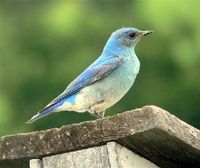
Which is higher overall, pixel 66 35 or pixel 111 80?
pixel 66 35

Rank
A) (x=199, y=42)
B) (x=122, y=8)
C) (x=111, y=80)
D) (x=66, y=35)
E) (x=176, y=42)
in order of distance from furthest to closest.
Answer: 1. (x=122, y=8)
2. (x=66, y=35)
3. (x=176, y=42)
4. (x=199, y=42)
5. (x=111, y=80)

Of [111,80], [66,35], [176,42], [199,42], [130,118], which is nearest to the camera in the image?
[130,118]

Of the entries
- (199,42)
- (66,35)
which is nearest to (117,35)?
(199,42)

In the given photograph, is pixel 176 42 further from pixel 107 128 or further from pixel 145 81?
pixel 107 128

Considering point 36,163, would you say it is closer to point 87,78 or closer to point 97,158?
point 97,158

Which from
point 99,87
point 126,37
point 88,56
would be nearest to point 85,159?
point 99,87

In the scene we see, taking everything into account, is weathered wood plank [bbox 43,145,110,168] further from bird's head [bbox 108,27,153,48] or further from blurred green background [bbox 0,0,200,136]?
blurred green background [bbox 0,0,200,136]

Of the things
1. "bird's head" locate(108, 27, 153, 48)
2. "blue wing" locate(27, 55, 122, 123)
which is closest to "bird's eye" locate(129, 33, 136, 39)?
"bird's head" locate(108, 27, 153, 48)
